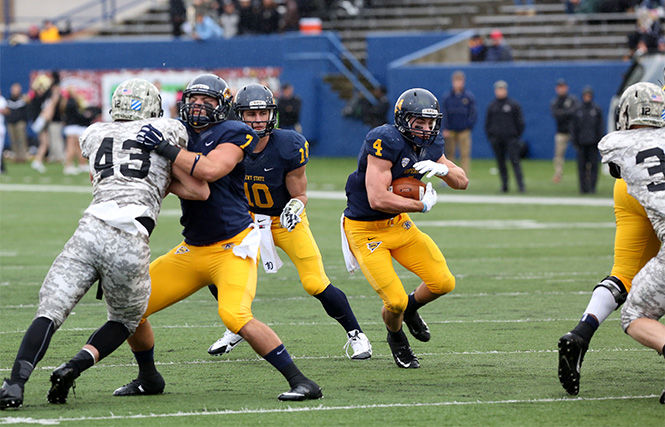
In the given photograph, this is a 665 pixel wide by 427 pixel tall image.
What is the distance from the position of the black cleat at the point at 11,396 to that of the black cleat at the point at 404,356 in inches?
91.1

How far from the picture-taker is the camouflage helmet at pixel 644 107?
230 inches

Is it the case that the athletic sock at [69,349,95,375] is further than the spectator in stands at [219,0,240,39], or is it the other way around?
the spectator in stands at [219,0,240,39]

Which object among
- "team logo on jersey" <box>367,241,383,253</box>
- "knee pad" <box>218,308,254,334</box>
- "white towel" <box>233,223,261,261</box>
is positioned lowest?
"knee pad" <box>218,308,254,334</box>

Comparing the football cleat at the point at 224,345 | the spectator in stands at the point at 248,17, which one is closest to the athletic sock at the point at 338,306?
the football cleat at the point at 224,345

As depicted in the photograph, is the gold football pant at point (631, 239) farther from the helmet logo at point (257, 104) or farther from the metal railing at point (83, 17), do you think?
the metal railing at point (83, 17)

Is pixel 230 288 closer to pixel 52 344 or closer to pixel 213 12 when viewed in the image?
pixel 52 344

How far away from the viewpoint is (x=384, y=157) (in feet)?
22.1

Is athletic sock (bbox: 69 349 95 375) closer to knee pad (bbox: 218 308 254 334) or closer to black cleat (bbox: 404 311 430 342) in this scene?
knee pad (bbox: 218 308 254 334)

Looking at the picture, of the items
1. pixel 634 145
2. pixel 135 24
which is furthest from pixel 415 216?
pixel 135 24

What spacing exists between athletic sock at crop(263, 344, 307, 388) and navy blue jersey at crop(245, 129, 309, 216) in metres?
1.81

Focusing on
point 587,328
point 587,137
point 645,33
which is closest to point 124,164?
point 587,328

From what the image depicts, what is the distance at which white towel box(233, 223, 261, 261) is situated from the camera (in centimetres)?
585

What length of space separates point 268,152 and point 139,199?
1.78 meters

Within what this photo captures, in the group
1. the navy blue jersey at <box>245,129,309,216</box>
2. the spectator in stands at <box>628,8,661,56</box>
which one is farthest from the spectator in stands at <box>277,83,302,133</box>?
the navy blue jersey at <box>245,129,309,216</box>
